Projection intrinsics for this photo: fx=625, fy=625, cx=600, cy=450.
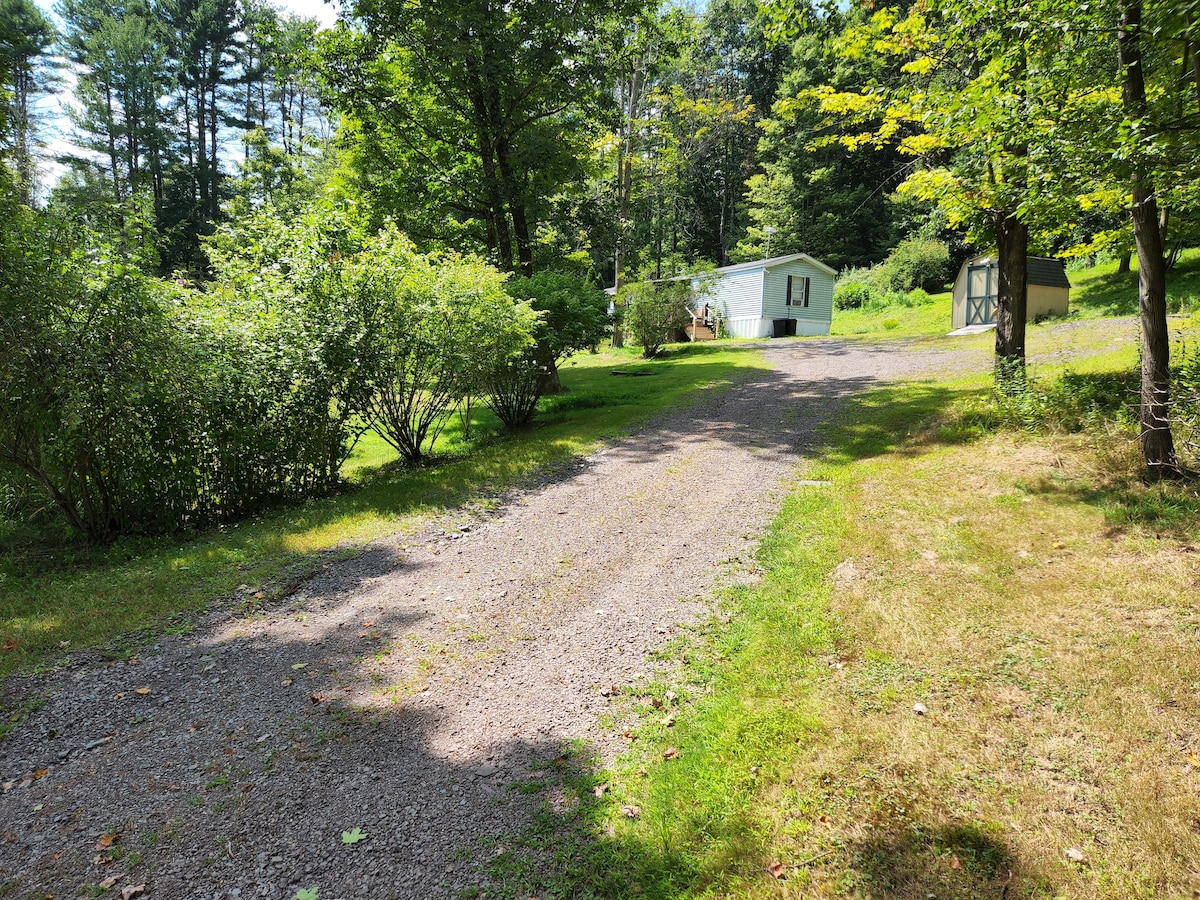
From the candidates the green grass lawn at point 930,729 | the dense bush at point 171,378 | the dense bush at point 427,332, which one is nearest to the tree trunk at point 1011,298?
the green grass lawn at point 930,729

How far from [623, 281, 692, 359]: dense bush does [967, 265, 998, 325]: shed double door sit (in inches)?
385

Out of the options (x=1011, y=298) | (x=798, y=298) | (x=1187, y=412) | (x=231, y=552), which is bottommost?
(x=231, y=552)

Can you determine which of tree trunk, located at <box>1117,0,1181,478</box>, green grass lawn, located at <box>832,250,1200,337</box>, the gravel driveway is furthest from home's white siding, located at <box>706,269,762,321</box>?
the gravel driveway

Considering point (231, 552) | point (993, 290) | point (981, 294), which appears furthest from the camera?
point (981, 294)

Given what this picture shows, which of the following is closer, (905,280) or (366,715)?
(366,715)

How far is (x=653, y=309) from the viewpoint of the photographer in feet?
73.0

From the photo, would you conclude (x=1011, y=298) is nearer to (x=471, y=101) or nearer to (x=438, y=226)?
(x=471, y=101)

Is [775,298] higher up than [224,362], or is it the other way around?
[775,298]

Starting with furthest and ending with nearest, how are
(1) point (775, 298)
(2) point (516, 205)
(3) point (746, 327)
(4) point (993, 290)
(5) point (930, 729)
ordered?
1. (3) point (746, 327)
2. (1) point (775, 298)
3. (4) point (993, 290)
4. (2) point (516, 205)
5. (5) point (930, 729)

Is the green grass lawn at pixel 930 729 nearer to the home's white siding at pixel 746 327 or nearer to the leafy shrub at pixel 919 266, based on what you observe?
the home's white siding at pixel 746 327

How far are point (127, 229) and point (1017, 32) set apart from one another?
977 cm

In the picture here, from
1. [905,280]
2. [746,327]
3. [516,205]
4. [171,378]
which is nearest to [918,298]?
[905,280]

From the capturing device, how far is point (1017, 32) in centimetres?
575

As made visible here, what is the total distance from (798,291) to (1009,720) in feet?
95.6
